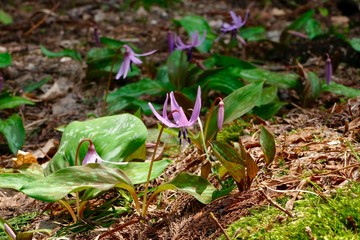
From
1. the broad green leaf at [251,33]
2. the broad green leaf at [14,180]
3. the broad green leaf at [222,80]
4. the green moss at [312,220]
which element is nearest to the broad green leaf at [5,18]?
the broad green leaf at [251,33]

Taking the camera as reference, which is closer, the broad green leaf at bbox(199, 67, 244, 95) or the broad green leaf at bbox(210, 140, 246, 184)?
the broad green leaf at bbox(210, 140, 246, 184)

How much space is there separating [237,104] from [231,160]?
23.3 inches

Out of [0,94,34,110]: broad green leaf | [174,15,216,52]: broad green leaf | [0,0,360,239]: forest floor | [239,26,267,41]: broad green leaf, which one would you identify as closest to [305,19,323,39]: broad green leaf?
[0,0,360,239]: forest floor

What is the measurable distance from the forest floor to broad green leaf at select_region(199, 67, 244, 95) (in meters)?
0.36

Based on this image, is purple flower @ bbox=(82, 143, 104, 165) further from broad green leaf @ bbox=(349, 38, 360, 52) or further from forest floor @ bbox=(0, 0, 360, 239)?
broad green leaf @ bbox=(349, 38, 360, 52)

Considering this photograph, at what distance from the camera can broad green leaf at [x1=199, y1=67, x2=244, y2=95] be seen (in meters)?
3.47

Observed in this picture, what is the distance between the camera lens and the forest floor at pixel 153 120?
6.75 ft

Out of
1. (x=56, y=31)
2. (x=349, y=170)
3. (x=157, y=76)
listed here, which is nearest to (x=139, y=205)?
(x=349, y=170)

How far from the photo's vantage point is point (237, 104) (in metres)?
2.66

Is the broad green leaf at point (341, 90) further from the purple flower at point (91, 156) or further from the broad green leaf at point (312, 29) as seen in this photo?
the purple flower at point (91, 156)

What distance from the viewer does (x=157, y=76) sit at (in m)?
4.02

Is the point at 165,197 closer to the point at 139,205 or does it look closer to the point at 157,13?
the point at 139,205

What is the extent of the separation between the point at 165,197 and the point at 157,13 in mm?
3669

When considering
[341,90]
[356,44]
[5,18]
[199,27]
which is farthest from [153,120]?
[5,18]
